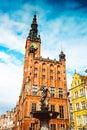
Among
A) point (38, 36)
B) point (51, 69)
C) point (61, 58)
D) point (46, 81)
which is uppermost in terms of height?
point (38, 36)

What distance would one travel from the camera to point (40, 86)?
35.8 m

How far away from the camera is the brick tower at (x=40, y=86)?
32600 mm

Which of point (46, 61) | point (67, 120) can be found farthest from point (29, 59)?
point (67, 120)

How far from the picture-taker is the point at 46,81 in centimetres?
3681

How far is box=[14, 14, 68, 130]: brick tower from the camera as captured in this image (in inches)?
1283

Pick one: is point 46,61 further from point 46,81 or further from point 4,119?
point 4,119

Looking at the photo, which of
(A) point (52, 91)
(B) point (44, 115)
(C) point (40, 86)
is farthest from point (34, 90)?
(B) point (44, 115)

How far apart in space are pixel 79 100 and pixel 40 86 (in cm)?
876

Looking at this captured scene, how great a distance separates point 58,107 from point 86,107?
6.44 m

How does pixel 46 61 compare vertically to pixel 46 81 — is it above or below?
above

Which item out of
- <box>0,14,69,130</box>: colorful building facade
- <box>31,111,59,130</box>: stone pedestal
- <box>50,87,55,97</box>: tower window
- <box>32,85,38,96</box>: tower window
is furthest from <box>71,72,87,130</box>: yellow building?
<box>31,111,59,130</box>: stone pedestal

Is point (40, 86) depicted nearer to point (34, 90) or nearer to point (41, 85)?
point (41, 85)

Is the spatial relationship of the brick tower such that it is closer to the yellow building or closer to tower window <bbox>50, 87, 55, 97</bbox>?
tower window <bbox>50, 87, 55, 97</bbox>

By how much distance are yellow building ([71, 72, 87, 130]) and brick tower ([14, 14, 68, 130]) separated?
223cm
